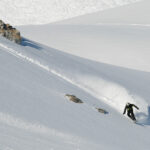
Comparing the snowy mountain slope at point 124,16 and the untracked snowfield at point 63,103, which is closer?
the untracked snowfield at point 63,103

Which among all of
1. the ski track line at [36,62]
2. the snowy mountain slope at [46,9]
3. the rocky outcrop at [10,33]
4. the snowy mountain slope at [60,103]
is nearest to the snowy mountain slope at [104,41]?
the snowy mountain slope at [60,103]

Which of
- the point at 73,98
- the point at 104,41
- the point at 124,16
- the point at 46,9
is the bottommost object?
the point at 73,98

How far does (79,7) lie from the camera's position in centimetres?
8431

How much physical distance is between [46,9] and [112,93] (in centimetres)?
6827

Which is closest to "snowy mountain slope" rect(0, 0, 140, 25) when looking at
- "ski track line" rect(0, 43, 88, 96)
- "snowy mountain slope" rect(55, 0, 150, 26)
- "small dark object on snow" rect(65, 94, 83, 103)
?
"snowy mountain slope" rect(55, 0, 150, 26)

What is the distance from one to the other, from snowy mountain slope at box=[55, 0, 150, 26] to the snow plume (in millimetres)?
33590

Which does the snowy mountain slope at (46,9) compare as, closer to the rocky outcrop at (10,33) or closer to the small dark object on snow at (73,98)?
the rocky outcrop at (10,33)

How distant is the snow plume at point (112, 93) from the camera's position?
18375mm

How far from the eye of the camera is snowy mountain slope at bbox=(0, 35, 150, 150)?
10.7 meters

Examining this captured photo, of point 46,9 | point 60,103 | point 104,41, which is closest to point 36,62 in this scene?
point 60,103

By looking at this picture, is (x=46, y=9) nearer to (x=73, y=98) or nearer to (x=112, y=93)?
(x=112, y=93)

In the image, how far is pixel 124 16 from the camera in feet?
196

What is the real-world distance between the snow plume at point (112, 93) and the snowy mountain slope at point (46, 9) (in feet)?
206

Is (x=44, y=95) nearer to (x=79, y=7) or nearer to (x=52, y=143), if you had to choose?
(x=52, y=143)
